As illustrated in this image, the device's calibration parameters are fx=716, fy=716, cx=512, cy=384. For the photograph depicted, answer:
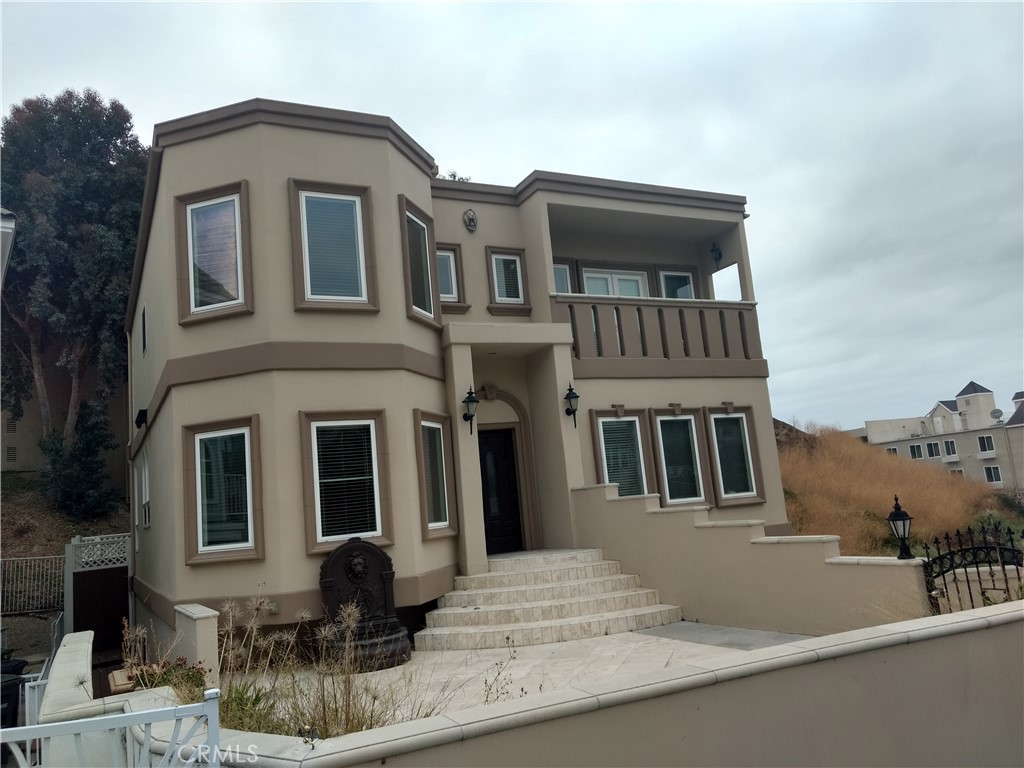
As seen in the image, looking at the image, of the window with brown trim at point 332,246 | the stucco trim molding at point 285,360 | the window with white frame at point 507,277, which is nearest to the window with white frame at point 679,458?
the window with white frame at point 507,277

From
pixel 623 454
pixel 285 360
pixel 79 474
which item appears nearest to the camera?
pixel 285 360

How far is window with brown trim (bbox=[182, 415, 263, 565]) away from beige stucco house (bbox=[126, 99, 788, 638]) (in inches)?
1.0

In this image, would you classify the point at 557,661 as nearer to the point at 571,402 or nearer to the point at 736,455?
the point at 571,402

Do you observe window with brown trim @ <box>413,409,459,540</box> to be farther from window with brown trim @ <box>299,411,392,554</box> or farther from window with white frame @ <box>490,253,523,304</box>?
window with white frame @ <box>490,253,523,304</box>

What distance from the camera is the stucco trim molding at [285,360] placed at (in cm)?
894

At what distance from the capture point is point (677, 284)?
50.7 ft

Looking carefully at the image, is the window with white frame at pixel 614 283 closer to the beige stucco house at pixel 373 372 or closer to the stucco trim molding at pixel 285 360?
the beige stucco house at pixel 373 372

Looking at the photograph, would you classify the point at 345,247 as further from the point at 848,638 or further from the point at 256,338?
the point at 848,638

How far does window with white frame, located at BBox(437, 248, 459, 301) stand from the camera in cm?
1271

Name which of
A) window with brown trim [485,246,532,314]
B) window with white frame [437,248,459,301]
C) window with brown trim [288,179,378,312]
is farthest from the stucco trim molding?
window with brown trim [485,246,532,314]

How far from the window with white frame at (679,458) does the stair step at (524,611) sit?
12.8 ft

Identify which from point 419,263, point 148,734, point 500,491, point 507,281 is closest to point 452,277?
point 507,281

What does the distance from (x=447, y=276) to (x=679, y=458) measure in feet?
17.5

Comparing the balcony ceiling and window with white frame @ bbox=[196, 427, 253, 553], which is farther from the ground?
the balcony ceiling
